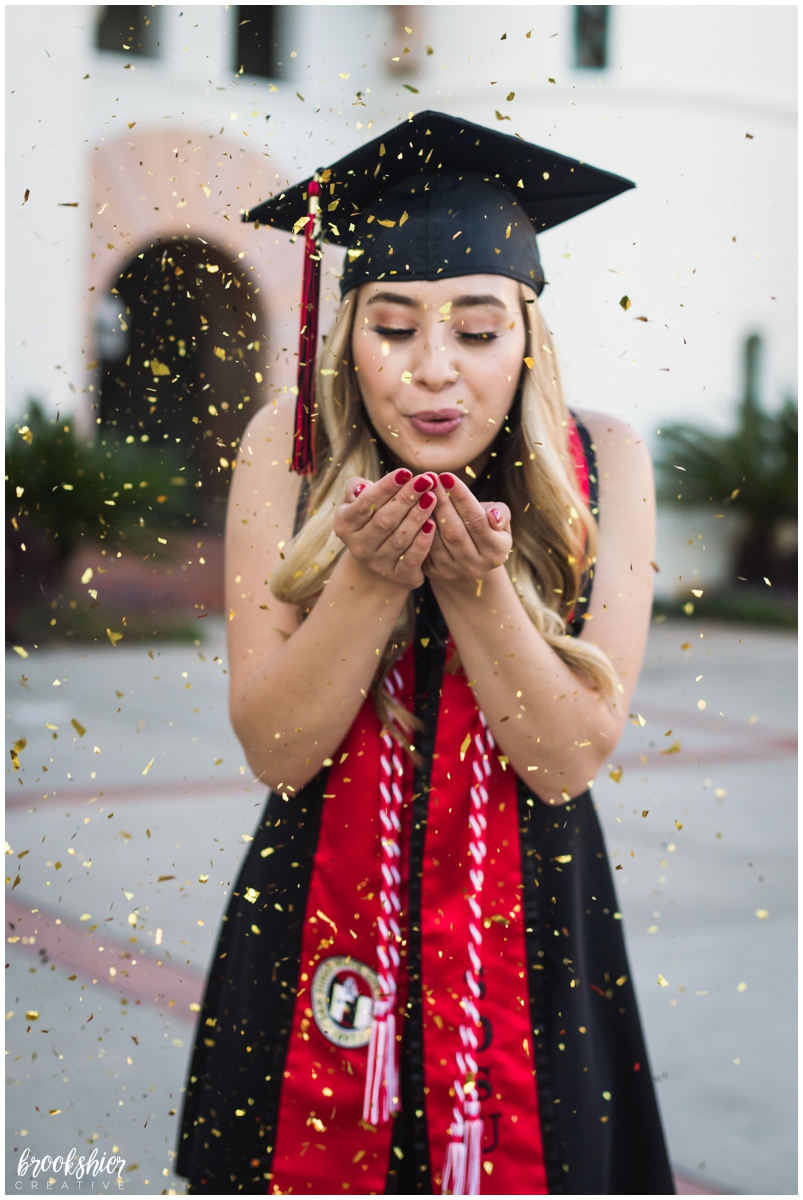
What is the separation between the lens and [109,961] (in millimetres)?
3262

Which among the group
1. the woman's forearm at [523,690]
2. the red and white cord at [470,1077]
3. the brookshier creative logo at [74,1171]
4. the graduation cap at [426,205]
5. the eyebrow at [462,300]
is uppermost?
the graduation cap at [426,205]

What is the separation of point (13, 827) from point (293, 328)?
3.45 metres

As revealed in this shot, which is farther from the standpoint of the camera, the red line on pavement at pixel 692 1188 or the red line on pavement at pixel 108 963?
the red line on pavement at pixel 108 963

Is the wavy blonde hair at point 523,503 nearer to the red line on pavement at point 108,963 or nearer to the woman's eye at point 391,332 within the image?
the woman's eye at point 391,332

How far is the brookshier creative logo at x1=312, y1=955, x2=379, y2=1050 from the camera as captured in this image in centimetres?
140

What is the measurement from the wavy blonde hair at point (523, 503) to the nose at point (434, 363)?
6.1 inches

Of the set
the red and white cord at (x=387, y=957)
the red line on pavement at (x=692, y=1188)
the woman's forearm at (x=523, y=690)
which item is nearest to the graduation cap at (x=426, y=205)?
the woman's forearm at (x=523, y=690)

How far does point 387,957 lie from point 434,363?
804mm

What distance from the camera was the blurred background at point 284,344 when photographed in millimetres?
1376

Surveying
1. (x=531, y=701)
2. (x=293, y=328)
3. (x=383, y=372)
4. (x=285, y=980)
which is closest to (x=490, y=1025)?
(x=285, y=980)

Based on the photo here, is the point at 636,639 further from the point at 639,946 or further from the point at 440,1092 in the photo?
the point at 639,946

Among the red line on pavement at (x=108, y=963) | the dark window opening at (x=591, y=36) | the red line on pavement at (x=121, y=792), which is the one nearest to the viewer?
the dark window opening at (x=591, y=36)

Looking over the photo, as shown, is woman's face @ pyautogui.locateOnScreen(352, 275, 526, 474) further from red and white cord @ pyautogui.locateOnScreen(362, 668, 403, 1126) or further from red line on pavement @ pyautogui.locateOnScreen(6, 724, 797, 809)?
red line on pavement @ pyautogui.locateOnScreen(6, 724, 797, 809)

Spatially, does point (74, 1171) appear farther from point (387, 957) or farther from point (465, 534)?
point (465, 534)
